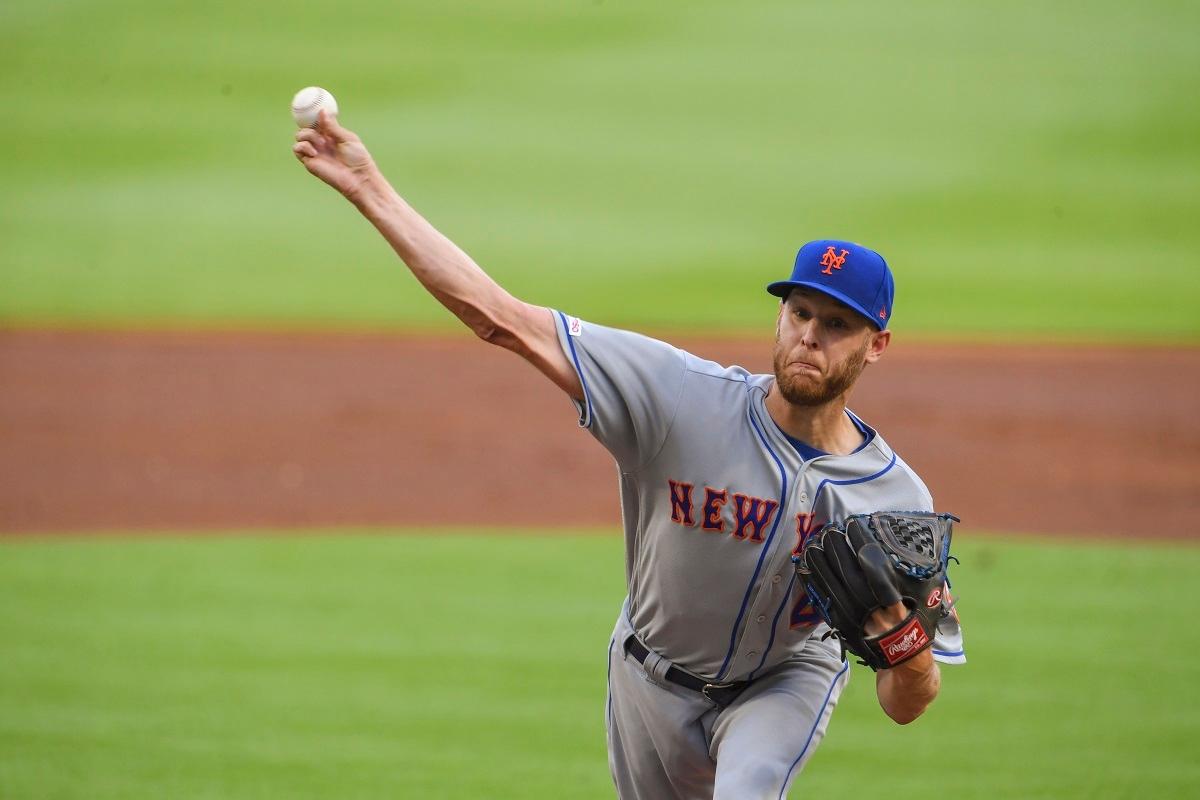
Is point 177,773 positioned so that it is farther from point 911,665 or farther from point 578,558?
point 578,558

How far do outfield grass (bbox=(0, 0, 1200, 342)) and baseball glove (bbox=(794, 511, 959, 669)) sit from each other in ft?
34.8

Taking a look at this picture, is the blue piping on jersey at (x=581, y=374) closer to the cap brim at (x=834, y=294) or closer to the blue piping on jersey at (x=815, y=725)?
the cap brim at (x=834, y=294)

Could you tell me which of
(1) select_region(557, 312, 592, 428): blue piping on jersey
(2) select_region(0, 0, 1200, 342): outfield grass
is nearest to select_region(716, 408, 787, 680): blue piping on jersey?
(1) select_region(557, 312, 592, 428): blue piping on jersey

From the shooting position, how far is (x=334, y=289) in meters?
14.9

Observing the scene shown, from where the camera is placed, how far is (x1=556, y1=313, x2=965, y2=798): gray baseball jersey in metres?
3.51

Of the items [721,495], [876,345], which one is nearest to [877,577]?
[721,495]

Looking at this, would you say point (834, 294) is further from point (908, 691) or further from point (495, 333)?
point (908, 691)

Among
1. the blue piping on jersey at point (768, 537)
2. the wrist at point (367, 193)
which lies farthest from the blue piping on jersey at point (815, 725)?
the wrist at point (367, 193)

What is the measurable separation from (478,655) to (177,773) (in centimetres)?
182

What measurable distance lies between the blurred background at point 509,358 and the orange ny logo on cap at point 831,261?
2.56 metres

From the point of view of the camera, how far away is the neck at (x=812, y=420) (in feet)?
12.0

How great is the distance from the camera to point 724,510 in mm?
3596

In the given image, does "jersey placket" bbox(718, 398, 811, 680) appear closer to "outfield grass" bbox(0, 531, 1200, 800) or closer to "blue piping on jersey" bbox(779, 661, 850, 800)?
"blue piping on jersey" bbox(779, 661, 850, 800)

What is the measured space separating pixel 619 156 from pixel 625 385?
14.7m
